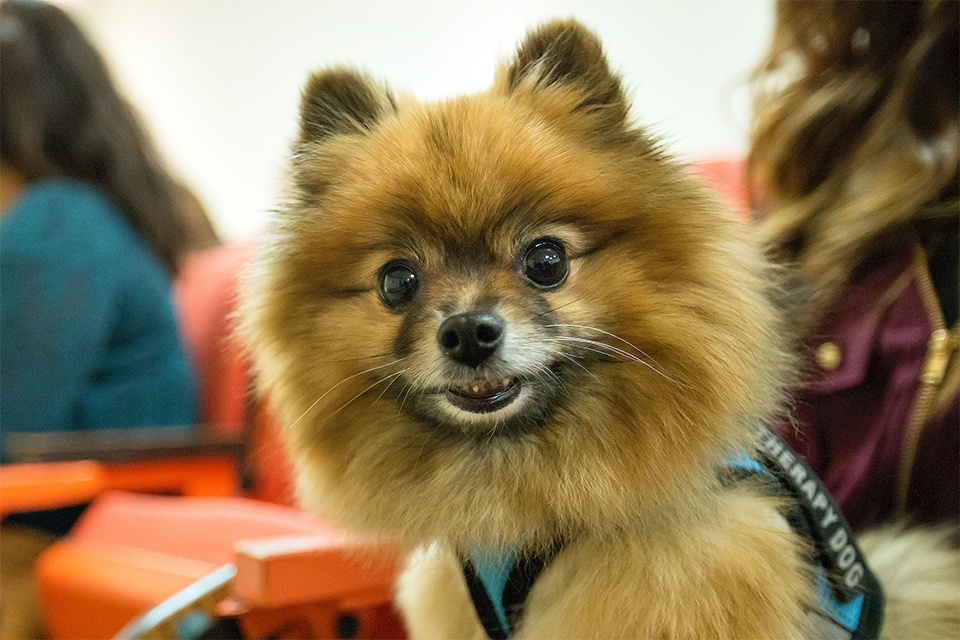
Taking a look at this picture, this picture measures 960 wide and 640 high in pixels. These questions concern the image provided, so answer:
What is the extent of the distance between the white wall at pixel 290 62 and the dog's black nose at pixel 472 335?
44 centimetres

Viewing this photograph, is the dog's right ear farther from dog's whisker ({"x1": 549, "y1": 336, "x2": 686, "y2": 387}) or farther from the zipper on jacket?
the zipper on jacket

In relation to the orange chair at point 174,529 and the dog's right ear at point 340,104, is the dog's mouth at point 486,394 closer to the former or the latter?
the orange chair at point 174,529

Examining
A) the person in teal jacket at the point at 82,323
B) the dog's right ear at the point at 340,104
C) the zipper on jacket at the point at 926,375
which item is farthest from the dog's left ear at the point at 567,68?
the person in teal jacket at the point at 82,323

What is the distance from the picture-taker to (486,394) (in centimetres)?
95

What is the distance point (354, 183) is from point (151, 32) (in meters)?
3.67

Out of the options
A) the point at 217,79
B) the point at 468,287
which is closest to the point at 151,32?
the point at 217,79

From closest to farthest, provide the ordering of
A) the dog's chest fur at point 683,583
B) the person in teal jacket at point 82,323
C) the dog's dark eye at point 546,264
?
the dog's chest fur at point 683,583 → the dog's dark eye at point 546,264 → the person in teal jacket at point 82,323

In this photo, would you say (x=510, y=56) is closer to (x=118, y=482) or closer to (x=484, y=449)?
(x=484, y=449)

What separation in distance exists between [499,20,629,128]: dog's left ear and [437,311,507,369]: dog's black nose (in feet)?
1.26

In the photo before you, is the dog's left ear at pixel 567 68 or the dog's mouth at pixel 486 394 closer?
the dog's mouth at pixel 486 394

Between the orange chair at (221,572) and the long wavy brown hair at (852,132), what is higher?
the long wavy brown hair at (852,132)

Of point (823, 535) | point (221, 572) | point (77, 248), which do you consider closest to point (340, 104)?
point (221, 572)

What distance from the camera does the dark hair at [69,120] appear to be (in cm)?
222

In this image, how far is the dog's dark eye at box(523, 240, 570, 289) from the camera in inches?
38.0
